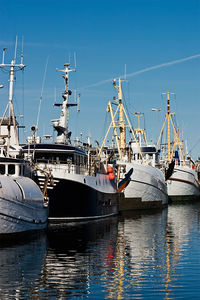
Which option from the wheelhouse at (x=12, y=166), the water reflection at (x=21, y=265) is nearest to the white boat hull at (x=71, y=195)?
the wheelhouse at (x=12, y=166)

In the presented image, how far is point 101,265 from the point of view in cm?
2583

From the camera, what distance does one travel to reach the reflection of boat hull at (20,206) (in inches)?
1203

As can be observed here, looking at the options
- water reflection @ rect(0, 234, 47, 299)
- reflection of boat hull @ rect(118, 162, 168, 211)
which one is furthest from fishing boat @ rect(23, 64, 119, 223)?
reflection of boat hull @ rect(118, 162, 168, 211)

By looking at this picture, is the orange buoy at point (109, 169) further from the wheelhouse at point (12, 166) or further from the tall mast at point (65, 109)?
the wheelhouse at point (12, 166)

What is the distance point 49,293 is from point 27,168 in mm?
19701

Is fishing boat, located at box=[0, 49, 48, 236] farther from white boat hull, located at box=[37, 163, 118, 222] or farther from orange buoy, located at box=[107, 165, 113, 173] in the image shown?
orange buoy, located at box=[107, 165, 113, 173]

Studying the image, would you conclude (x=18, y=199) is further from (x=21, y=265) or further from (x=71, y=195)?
(x=71, y=195)

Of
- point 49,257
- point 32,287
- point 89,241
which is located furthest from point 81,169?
point 32,287

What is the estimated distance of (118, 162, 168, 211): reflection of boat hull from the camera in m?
65.1

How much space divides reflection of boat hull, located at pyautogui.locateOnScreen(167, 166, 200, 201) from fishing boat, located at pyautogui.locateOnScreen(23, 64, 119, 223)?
130 ft

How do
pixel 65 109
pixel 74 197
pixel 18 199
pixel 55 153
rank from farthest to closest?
pixel 65 109, pixel 55 153, pixel 74 197, pixel 18 199

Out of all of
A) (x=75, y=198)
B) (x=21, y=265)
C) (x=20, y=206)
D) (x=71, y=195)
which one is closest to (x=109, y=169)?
(x=75, y=198)

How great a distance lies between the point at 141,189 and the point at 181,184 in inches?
1163

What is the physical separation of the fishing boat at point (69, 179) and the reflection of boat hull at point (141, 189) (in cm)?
990
